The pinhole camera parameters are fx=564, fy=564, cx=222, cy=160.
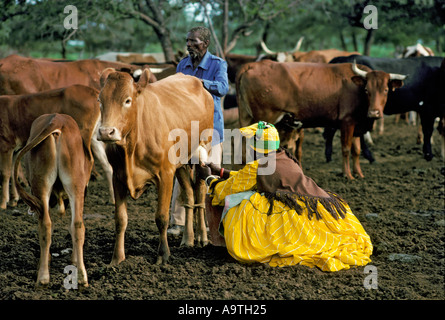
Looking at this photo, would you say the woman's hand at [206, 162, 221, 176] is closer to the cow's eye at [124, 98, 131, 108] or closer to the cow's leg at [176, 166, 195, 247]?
Answer: the cow's leg at [176, 166, 195, 247]

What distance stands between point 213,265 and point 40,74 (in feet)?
17.8

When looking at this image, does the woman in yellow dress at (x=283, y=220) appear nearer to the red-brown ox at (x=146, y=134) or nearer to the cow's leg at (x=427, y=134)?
the red-brown ox at (x=146, y=134)

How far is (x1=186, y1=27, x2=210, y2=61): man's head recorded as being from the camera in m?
5.71

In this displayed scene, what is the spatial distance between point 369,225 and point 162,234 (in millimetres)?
2679

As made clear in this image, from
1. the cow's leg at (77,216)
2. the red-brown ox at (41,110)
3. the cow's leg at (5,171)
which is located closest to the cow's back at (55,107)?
the red-brown ox at (41,110)

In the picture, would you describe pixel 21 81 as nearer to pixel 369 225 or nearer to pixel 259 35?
pixel 369 225

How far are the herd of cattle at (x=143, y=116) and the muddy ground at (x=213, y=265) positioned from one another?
0.78ft

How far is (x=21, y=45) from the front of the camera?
2069 cm

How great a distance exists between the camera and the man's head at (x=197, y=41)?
5.71 meters

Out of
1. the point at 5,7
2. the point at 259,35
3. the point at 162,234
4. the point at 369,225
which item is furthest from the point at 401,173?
the point at 259,35

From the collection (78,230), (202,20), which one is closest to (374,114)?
(78,230)

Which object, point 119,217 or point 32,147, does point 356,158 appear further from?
point 32,147

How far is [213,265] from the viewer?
5062 mm

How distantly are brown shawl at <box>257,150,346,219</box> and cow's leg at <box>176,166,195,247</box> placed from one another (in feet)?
2.84
